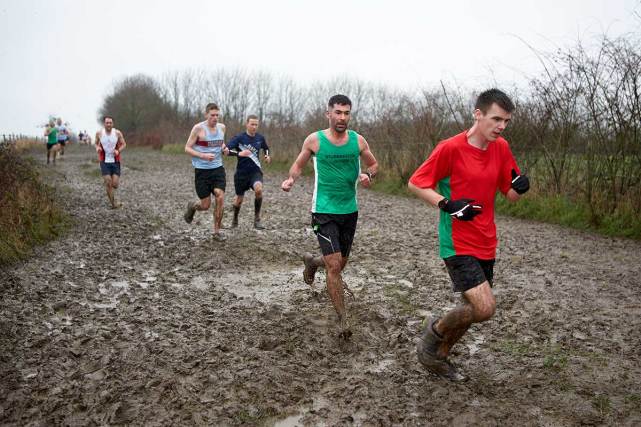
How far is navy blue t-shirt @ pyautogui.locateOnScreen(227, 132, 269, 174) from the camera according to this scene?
32.9 feet

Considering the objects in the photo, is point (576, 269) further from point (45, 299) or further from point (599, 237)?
point (45, 299)

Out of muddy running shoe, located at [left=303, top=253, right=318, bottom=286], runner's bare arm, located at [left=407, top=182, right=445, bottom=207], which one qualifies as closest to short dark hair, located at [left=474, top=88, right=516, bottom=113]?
runner's bare arm, located at [left=407, top=182, right=445, bottom=207]

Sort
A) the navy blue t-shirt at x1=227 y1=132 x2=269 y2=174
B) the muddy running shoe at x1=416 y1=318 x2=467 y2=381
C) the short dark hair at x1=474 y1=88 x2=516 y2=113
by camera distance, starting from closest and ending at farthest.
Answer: the short dark hair at x1=474 y1=88 x2=516 y2=113 → the muddy running shoe at x1=416 y1=318 x2=467 y2=381 → the navy blue t-shirt at x1=227 y1=132 x2=269 y2=174

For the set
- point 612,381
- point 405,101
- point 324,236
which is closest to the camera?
point 612,381

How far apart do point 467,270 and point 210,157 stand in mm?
6038

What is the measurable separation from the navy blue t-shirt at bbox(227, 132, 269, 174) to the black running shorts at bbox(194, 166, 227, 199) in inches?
28.3

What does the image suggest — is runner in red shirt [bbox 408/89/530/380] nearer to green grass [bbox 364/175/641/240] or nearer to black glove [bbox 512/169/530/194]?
black glove [bbox 512/169/530/194]

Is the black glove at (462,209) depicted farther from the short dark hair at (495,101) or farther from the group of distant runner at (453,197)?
the short dark hair at (495,101)

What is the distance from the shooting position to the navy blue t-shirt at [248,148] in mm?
10031

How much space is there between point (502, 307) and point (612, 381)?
1.84 m

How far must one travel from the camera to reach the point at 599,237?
33.3 ft

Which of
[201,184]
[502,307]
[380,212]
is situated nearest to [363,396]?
[502,307]

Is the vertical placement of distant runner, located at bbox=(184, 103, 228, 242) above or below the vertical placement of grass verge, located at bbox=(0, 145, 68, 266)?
above

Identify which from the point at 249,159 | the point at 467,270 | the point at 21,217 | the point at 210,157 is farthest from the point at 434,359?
the point at 21,217
